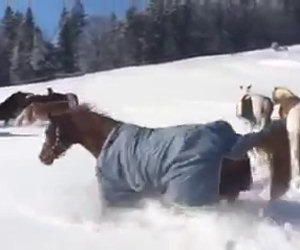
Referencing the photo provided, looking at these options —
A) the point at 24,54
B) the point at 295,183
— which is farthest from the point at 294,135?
the point at 24,54

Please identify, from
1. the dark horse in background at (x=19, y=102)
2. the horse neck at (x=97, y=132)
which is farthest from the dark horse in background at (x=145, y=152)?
the dark horse in background at (x=19, y=102)

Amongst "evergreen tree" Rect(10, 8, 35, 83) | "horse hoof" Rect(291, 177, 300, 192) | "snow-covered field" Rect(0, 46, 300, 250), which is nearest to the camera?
"snow-covered field" Rect(0, 46, 300, 250)

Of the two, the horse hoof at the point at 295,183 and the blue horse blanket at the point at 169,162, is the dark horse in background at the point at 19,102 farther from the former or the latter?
the blue horse blanket at the point at 169,162

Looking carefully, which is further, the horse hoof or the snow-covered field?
the horse hoof

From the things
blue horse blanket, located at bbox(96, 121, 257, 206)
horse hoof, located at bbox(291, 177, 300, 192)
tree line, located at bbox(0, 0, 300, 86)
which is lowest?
horse hoof, located at bbox(291, 177, 300, 192)

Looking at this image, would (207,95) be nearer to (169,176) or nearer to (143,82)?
(143,82)

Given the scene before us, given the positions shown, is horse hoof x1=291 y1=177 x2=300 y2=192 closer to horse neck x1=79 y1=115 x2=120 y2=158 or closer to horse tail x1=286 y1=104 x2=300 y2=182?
horse tail x1=286 y1=104 x2=300 y2=182

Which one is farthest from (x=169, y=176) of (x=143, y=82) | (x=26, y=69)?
(x=26, y=69)

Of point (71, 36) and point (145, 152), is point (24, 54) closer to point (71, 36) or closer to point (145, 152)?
point (71, 36)

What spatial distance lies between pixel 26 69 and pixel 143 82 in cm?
231

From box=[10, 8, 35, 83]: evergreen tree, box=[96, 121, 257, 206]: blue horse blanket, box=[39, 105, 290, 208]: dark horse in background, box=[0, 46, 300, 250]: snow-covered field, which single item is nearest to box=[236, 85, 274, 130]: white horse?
box=[0, 46, 300, 250]: snow-covered field

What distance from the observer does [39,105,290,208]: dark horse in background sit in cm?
264

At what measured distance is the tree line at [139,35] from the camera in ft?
38.2

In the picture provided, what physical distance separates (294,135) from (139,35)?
30.0 ft
